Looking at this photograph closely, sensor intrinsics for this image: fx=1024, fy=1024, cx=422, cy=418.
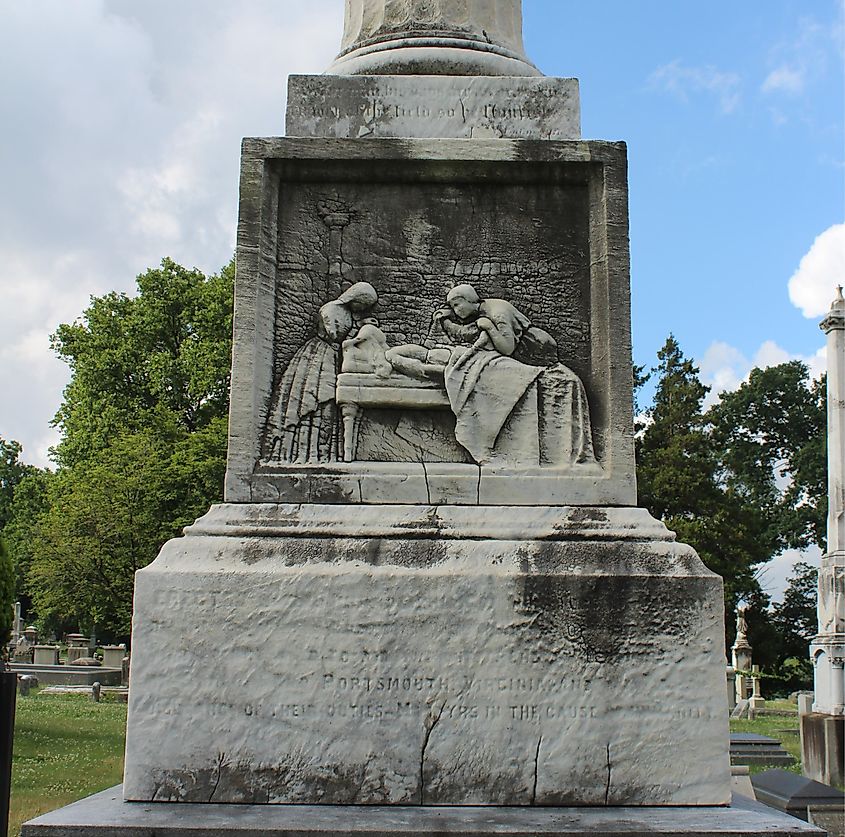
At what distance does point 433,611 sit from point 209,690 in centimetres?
97

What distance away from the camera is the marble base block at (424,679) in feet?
13.6

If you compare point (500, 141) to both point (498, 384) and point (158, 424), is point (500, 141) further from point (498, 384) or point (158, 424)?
point (158, 424)

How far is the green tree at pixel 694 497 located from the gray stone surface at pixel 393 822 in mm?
31166

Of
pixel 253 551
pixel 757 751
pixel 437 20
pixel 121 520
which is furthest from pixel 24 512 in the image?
pixel 253 551

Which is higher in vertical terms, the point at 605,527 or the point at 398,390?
the point at 398,390

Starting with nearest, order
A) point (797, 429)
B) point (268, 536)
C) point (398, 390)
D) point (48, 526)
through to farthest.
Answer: point (268, 536) → point (398, 390) → point (48, 526) → point (797, 429)

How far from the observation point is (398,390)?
4.84 metres

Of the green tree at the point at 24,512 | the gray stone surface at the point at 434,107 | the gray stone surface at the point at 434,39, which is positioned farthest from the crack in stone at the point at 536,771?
the green tree at the point at 24,512

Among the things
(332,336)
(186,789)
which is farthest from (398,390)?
(186,789)

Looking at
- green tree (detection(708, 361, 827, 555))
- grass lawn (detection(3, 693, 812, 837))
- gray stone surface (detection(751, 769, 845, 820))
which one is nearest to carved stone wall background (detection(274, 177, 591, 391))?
gray stone surface (detection(751, 769, 845, 820))

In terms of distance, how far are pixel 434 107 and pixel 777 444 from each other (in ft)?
156

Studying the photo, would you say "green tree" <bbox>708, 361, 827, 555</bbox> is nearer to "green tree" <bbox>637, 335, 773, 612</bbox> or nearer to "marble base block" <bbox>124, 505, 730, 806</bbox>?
"green tree" <bbox>637, 335, 773, 612</bbox>

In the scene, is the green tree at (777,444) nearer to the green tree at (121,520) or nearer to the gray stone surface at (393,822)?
the green tree at (121,520)

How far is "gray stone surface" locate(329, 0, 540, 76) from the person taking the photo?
5.39 metres
